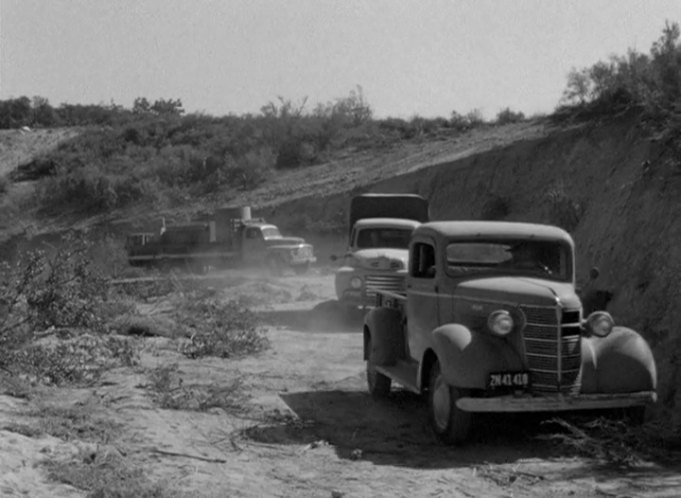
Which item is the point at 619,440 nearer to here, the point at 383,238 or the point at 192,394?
the point at 192,394

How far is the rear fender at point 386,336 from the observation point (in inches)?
453

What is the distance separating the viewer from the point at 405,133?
5297 centimetres

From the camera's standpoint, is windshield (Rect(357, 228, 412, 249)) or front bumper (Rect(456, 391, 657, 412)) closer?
front bumper (Rect(456, 391, 657, 412))

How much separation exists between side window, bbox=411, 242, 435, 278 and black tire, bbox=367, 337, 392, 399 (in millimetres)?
1241

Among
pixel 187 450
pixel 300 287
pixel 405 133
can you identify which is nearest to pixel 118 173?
pixel 405 133

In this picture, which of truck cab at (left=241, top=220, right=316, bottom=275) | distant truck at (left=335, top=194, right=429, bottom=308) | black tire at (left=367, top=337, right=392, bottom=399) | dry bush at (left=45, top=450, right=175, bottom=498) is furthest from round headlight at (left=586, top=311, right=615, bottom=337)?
truck cab at (left=241, top=220, right=316, bottom=275)

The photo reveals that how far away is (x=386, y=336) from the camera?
11.6m

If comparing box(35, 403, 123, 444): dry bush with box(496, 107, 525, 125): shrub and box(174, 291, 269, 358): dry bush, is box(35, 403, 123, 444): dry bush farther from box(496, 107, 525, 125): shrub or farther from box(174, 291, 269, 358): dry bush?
box(496, 107, 525, 125): shrub

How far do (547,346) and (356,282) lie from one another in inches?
410

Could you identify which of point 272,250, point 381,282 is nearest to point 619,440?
point 381,282

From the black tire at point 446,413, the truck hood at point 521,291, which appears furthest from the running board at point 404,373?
the truck hood at point 521,291

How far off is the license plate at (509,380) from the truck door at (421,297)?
44.3 inches

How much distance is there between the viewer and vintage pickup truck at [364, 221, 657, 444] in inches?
363

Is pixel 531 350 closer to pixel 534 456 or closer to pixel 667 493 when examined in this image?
pixel 534 456
